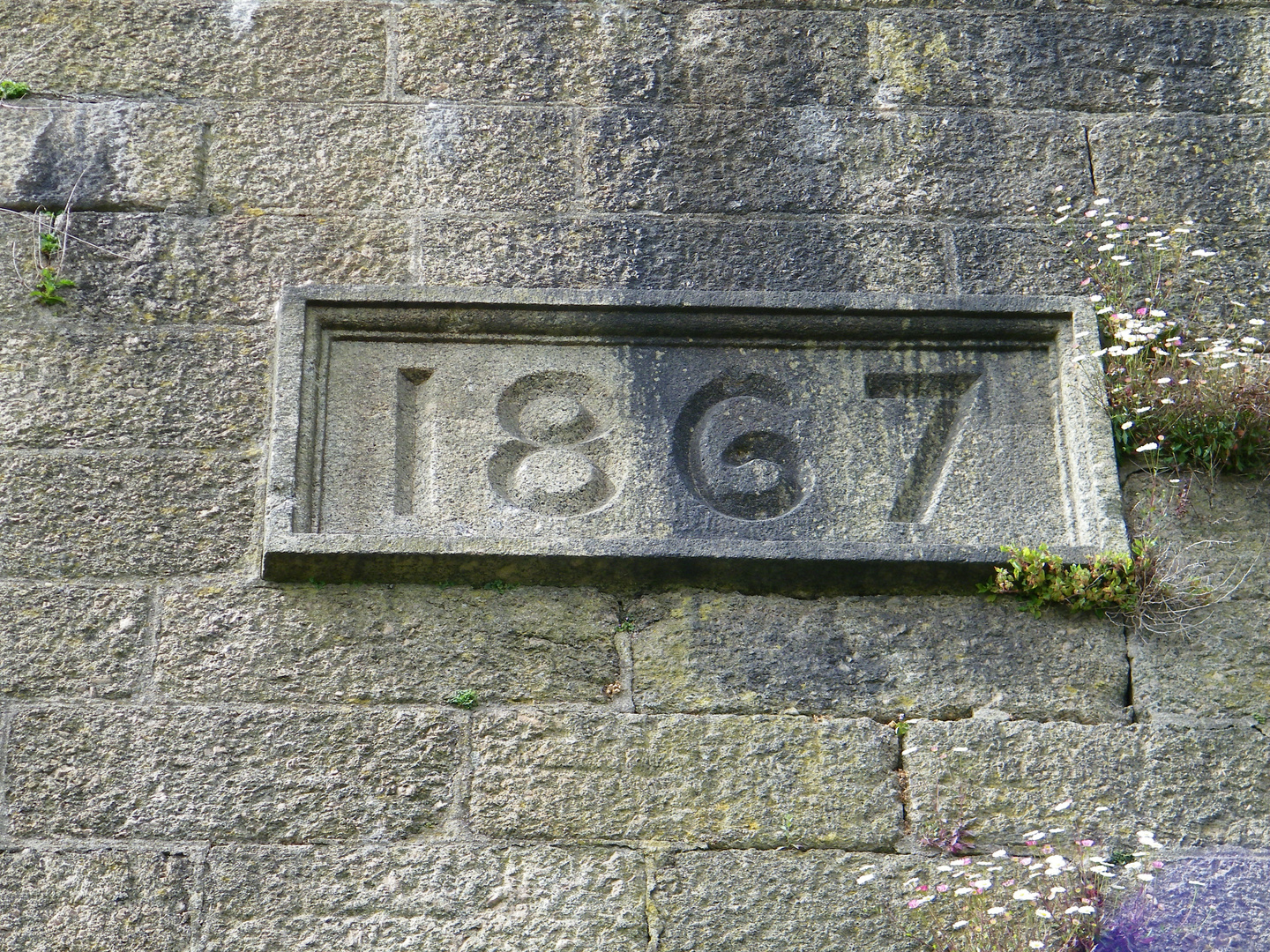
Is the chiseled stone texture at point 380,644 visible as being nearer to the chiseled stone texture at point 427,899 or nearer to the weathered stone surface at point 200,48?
the chiseled stone texture at point 427,899

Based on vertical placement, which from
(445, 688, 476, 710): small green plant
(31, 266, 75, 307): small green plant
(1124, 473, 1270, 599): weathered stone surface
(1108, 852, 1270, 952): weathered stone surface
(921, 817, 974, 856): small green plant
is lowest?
(1108, 852, 1270, 952): weathered stone surface

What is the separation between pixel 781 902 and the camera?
7.45 feet

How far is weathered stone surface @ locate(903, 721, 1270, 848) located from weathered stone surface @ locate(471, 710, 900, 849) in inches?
3.9

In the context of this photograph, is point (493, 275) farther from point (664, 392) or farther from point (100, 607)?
point (100, 607)

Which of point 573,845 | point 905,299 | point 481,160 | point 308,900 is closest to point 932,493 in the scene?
point 905,299

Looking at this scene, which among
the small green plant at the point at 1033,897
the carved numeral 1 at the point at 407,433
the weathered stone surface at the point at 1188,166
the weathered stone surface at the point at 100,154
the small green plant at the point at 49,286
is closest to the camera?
the small green plant at the point at 1033,897

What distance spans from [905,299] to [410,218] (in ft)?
3.67

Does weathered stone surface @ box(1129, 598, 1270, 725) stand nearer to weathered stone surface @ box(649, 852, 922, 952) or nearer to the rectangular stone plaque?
the rectangular stone plaque

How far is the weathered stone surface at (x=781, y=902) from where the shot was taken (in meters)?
2.24

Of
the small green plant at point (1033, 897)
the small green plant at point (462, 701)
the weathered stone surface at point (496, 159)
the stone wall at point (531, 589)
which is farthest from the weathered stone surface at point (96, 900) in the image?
the weathered stone surface at point (496, 159)

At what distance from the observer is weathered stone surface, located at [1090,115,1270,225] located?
116 inches

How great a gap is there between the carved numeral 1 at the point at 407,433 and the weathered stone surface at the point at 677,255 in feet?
Result: 0.79

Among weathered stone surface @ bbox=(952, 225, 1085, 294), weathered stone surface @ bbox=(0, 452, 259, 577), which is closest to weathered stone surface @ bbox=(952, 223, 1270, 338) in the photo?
weathered stone surface @ bbox=(952, 225, 1085, 294)

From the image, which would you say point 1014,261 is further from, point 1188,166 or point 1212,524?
point 1212,524
